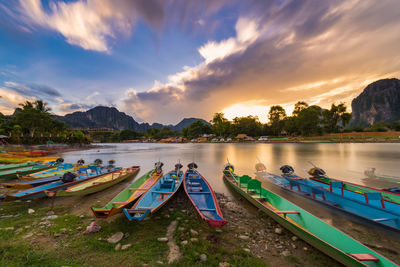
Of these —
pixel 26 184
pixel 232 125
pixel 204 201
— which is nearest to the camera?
pixel 204 201

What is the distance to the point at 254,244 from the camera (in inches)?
190

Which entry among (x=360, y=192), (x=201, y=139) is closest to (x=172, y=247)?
(x=360, y=192)

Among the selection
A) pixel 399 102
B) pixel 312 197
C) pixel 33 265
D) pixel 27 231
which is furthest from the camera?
pixel 399 102

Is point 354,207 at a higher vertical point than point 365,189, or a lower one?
lower

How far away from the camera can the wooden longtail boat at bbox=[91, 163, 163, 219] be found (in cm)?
479

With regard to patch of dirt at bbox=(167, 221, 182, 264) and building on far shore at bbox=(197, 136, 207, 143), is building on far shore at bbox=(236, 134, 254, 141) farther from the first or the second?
patch of dirt at bbox=(167, 221, 182, 264)

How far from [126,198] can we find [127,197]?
126mm

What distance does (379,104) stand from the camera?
164 meters

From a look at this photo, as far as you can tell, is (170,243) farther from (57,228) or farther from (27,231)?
(27,231)

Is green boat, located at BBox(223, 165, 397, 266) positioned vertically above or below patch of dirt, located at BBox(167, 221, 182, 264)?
above

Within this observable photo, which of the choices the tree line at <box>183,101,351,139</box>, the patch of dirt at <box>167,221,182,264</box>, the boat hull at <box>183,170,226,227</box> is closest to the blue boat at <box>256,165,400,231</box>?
the boat hull at <box>183,170,226,227</box>

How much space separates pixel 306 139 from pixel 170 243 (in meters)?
82.6

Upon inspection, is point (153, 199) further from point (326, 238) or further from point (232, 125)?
point (232, 125)

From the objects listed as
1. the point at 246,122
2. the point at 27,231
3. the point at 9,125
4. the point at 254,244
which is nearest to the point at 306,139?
the point at 246,122
